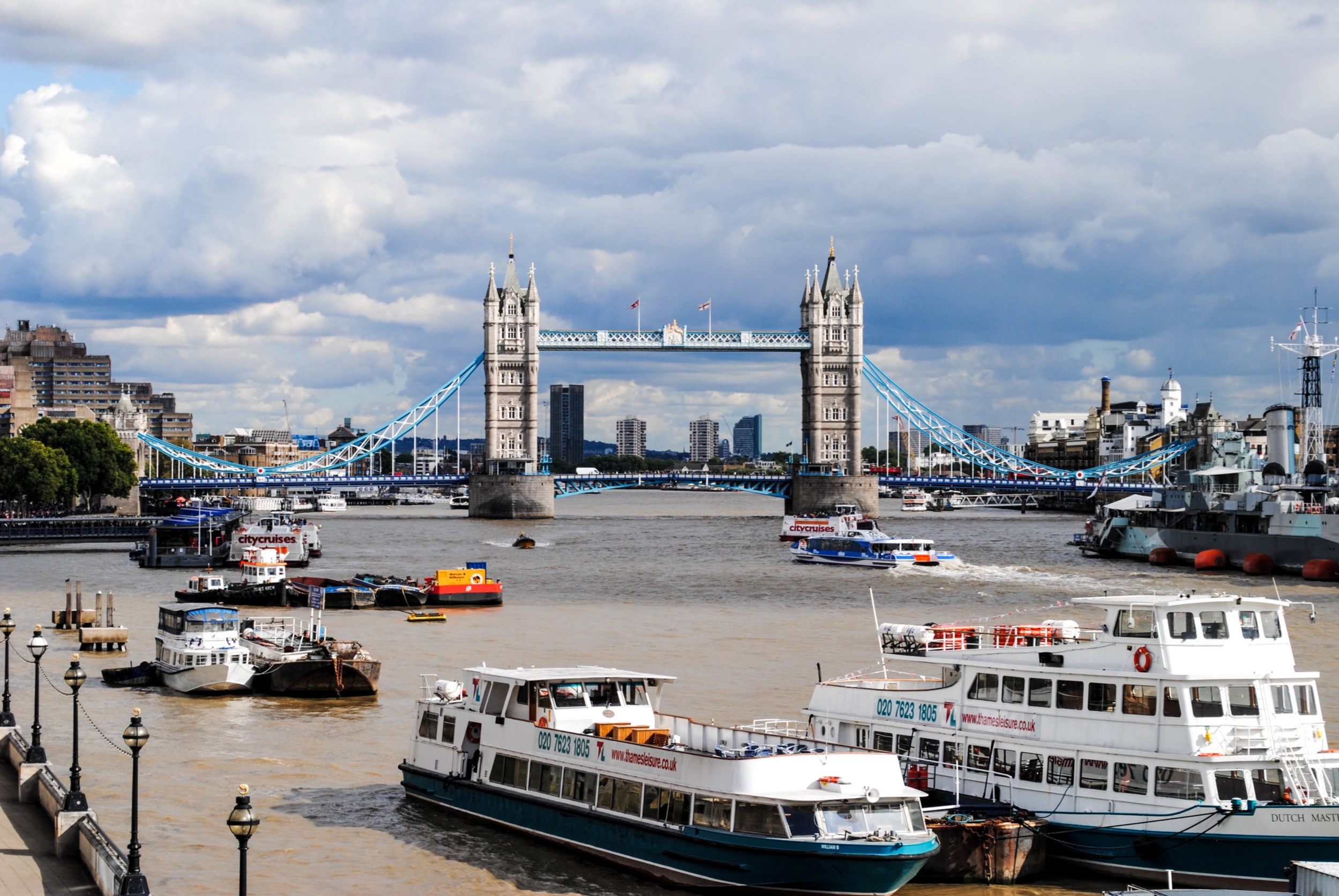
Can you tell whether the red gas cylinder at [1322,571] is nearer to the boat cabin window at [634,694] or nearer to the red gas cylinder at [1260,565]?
the red gas cylinder at [1260,565]

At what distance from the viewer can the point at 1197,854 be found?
1967cm

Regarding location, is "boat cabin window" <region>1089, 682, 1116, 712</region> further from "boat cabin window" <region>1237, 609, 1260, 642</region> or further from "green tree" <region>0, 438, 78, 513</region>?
"green tree" <region>0, 438, 78, 513</region>

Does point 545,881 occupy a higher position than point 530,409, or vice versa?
point 530,409

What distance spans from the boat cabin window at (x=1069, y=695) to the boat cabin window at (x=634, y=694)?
5767 mm

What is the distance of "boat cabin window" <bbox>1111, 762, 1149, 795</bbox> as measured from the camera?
20344 mm

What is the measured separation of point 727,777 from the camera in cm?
1941

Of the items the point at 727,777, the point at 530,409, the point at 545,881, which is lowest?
the point at 545,881

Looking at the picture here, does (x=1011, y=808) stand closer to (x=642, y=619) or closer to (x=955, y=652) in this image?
(x=955, y=652)

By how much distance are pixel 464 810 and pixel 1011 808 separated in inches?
311

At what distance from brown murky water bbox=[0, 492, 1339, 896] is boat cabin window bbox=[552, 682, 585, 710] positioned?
1955 mm

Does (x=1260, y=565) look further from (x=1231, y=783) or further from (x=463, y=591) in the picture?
(x=1231, y=783)

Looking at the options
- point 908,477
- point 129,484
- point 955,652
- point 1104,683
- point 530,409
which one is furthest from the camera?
point 530,409

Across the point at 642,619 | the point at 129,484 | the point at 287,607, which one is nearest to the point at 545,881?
the point at 642,619

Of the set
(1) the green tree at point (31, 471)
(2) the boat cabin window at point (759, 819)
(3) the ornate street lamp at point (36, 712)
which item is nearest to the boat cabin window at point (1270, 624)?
(2) the boat cabin window at point (759, 819)
